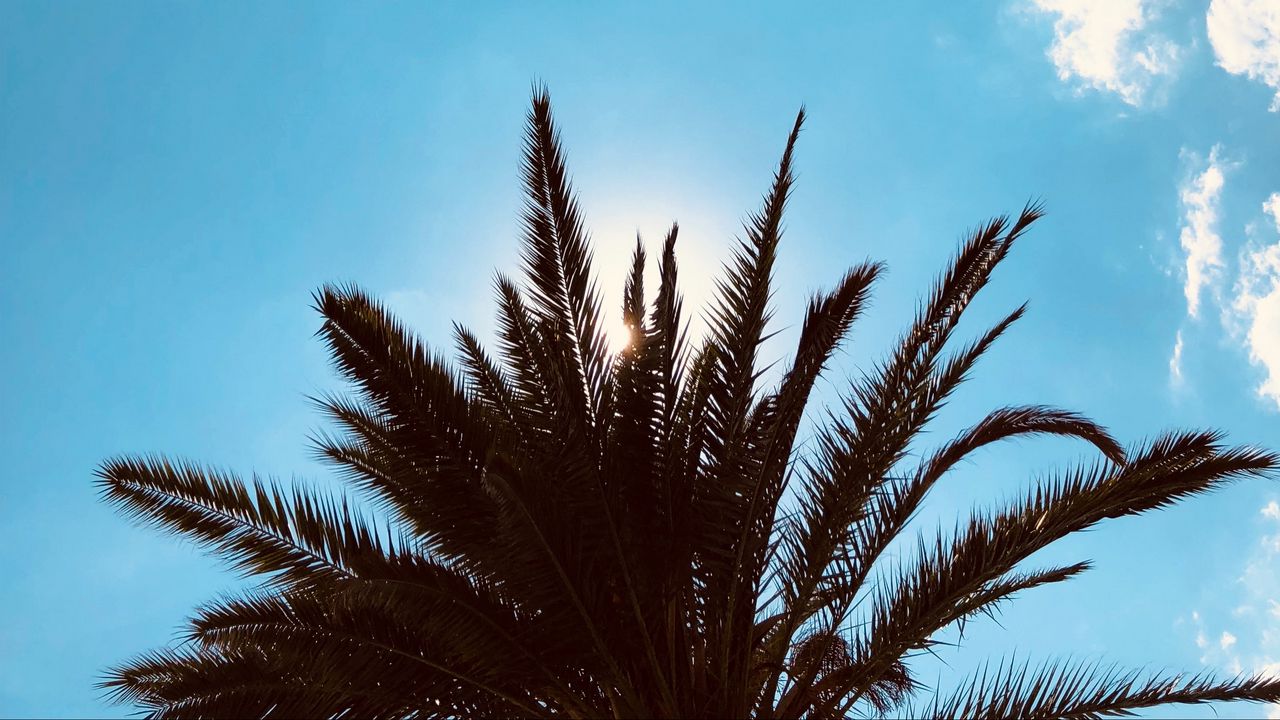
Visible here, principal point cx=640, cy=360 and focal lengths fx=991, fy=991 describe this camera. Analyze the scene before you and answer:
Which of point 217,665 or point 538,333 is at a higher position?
point 538,333

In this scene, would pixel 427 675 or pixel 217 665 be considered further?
pixel 217 665

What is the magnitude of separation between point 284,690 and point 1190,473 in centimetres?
637

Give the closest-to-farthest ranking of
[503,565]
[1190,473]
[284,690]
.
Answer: [503,565] < [1190,473] < [284,690]

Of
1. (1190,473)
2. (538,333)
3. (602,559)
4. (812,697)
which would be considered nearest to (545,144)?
(538,333)

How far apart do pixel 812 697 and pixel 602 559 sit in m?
1.72

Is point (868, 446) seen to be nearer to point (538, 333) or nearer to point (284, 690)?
point (538, 333)

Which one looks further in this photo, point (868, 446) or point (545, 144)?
point (545, 144)

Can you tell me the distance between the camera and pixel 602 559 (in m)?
6.30

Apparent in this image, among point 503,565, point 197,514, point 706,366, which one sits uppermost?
point 706,366

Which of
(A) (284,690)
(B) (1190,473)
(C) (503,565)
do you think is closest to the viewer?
(C) (503,565)

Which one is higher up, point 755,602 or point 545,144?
point 545,144

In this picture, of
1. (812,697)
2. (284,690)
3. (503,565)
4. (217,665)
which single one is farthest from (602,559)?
(217,665)

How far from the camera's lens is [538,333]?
7086mm

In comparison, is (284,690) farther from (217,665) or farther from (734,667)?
(734,667)
